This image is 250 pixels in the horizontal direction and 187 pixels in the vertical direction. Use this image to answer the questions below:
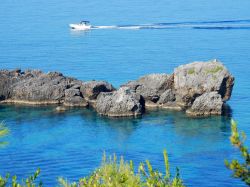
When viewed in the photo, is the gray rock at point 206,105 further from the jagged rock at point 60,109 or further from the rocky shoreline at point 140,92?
the jagged rock at point 60,109

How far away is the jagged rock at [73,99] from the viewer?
79.1m

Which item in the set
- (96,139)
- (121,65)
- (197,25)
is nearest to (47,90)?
(96,139)

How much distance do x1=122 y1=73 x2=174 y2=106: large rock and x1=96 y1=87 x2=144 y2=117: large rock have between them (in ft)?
9.45

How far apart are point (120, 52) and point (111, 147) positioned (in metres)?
47.5

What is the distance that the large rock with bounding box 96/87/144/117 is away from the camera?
243 feet

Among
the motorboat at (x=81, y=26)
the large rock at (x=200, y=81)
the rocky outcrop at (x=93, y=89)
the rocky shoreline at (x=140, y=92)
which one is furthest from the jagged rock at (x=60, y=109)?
the motorboat at (x=81, y=26)

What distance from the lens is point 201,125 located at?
231 ft

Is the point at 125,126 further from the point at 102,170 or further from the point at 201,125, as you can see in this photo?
the point at 102,170

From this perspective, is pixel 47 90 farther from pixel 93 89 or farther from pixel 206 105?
pixel 206 105

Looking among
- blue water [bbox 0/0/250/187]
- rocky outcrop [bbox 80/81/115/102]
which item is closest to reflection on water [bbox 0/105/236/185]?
blue water [bbox 0/0/250/187]

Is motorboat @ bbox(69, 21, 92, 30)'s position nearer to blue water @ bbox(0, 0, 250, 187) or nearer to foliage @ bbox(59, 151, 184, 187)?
blue water @ bbox(0, 0, 250, 187)

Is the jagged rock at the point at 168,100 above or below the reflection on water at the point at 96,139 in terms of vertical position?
above

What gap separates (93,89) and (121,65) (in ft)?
75.5

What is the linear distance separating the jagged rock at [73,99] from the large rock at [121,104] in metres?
3.98
